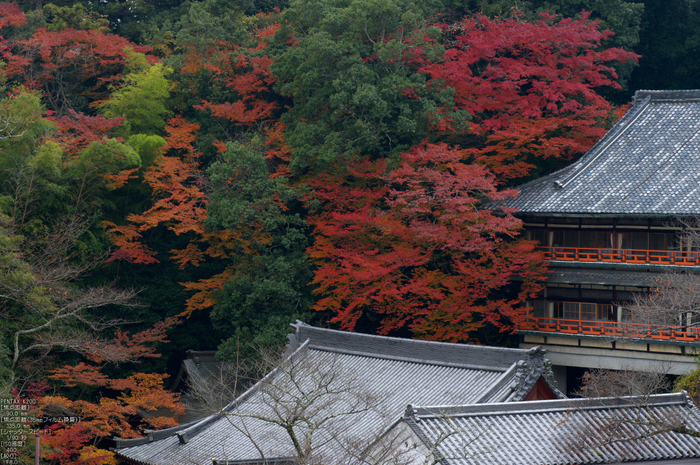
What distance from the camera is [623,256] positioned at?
27344 millimetres

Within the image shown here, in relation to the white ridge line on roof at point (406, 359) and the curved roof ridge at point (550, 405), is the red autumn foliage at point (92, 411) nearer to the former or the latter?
the white ridge line on roof at point (406, 359)

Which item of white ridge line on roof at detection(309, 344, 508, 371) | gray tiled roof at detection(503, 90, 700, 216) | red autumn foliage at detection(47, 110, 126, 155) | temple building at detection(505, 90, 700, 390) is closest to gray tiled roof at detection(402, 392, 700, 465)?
white ridge line on roof at detection(309, 344, 508, 371)

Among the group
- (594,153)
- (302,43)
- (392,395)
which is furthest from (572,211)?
(302,43)

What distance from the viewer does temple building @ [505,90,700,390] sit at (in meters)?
26.1

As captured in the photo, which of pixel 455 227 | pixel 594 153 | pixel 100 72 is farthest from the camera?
pixel 100 72

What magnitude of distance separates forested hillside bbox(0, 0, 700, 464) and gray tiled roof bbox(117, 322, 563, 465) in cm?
233

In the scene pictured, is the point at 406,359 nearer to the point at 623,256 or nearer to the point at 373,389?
the point at 373,389

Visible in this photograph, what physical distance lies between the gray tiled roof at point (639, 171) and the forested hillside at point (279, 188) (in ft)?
3.52

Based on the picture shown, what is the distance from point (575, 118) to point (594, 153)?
196 centimetres

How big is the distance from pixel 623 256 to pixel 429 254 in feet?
22.2

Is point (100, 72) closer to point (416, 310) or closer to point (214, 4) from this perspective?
point (214, 4)

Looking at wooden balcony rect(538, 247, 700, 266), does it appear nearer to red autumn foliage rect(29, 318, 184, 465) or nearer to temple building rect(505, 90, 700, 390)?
temple building rect(505, 90, 700, 390)

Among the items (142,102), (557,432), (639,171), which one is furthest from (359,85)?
(557,432)

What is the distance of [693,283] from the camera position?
21453 mm
